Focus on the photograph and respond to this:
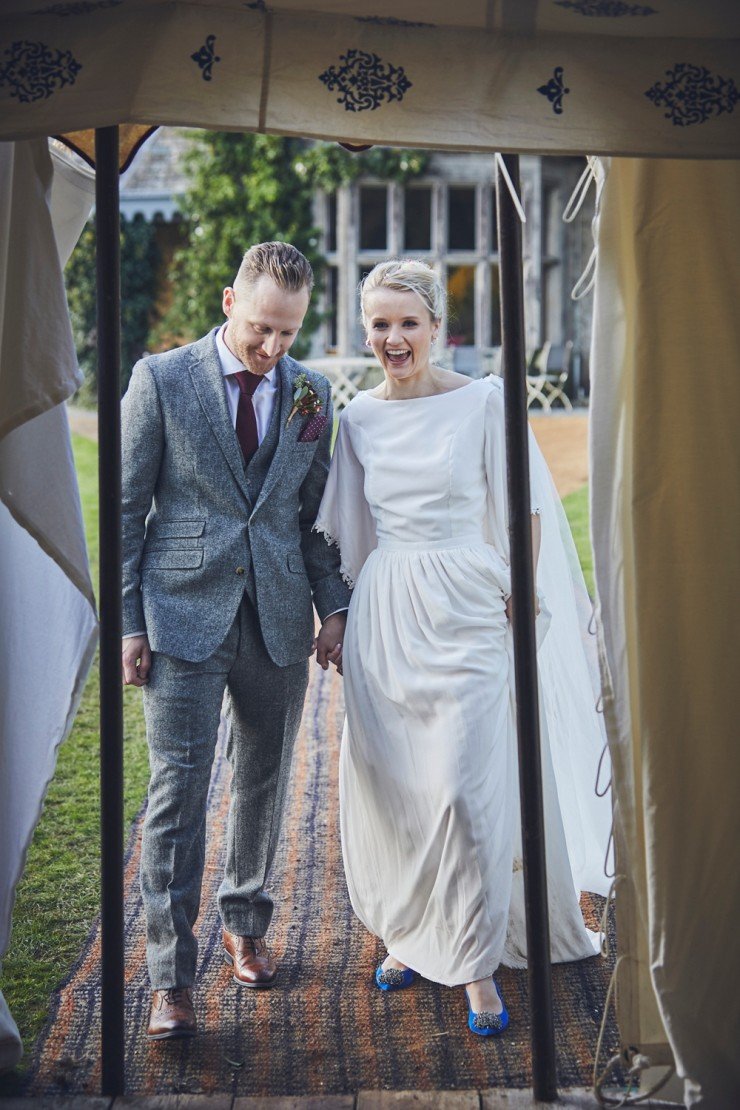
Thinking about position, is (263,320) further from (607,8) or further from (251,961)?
(251,961)

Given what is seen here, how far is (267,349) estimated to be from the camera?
3.40m

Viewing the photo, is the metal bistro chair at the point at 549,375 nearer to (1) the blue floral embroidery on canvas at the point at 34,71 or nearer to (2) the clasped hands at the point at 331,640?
(2) the clasped hands at the point at 331,640

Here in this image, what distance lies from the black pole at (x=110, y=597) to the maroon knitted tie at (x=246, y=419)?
68cm

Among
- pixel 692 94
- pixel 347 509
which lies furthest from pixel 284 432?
pixel 692 94

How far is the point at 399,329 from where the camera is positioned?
354cm

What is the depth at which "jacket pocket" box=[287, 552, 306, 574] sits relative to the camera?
Result: 11.6 ft

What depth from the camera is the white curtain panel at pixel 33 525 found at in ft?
9.07

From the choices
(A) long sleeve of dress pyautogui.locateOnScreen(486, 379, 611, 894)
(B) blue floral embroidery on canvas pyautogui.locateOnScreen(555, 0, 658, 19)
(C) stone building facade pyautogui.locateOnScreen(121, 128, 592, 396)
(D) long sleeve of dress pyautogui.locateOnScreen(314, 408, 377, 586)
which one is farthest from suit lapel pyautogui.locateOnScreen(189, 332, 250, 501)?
(C) stone building facade pyautogui.locateOnScreen(121, 128, 592, 396)

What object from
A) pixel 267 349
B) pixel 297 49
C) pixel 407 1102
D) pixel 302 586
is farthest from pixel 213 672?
pixel 297 49

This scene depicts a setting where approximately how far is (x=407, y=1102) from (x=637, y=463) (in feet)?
5.11

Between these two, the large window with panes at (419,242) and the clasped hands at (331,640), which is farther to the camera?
the large window with panes at (419,242)

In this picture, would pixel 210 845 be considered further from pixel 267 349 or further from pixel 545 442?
pixel 545 442

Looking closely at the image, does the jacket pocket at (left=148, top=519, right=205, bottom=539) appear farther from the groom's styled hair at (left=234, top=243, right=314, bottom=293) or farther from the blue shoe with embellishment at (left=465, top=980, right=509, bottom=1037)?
the blue shoe with embellishment at (left=465, top=980, right=509, bottom=1037)

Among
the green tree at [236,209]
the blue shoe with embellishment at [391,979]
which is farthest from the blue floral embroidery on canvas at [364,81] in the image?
the green tree at [236,209]
